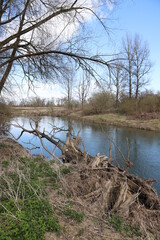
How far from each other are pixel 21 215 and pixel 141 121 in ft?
72.0

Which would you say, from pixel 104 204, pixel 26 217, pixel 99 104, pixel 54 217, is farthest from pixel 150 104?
pixel 26 217

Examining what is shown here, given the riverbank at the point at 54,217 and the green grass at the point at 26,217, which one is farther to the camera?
the riverbank at the point at 54,217

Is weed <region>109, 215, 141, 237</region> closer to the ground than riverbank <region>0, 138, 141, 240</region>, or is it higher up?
closer to the ground

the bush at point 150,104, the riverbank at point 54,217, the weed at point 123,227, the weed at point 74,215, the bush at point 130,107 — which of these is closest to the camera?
the riverbank at point 54,217

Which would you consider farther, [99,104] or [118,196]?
[99,104]

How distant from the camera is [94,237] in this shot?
283 cm

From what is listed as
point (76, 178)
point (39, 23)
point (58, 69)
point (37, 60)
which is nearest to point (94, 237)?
point (76, 178)

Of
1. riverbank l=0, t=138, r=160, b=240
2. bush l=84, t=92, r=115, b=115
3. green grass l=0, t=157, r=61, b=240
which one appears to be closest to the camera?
green grass l=0, t=157, r=61, b=240

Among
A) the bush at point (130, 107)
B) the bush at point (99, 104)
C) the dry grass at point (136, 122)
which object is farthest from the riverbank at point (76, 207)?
the bush at point (99, 104)

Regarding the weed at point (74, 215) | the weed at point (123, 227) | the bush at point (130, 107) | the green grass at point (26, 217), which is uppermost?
the bush at point (130, 107)

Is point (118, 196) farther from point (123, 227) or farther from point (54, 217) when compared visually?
point (54, 217)

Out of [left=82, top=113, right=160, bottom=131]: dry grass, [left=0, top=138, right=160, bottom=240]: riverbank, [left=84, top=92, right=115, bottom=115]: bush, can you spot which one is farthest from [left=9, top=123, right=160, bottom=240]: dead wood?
[left=84, top=92, right=115, bottom=115]: bush

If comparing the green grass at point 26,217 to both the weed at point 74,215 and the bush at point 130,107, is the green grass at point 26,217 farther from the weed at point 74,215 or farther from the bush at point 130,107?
the bush at point 130,107

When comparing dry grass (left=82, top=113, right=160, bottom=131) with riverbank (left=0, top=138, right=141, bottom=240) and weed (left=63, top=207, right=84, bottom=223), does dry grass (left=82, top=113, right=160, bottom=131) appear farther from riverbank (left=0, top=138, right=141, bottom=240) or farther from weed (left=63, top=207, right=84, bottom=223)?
weed (left=63, top=207, right=84, bottom=223)
